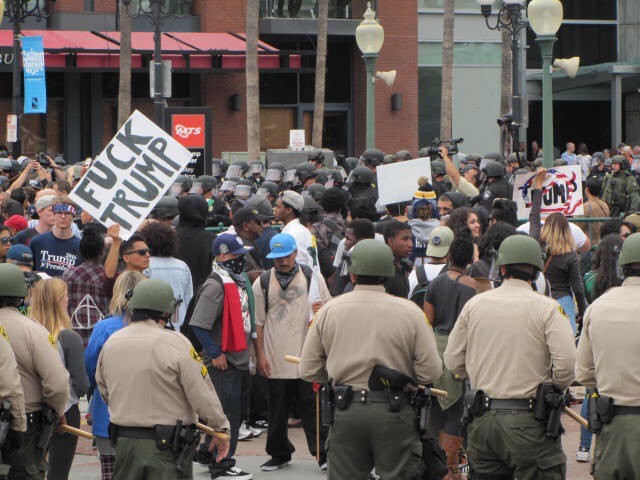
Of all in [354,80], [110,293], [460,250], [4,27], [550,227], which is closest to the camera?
[460,250]

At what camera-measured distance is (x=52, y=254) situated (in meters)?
10.9

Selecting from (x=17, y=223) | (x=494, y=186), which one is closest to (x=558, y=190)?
(x=494, y=186)

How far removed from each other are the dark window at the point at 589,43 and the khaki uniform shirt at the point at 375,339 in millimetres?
44856

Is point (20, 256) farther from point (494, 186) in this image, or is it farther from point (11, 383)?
point (494, 186)

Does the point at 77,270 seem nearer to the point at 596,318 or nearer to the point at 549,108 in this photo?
the point at 596,318

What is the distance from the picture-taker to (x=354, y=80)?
41.4 metres

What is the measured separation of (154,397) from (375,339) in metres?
1.29

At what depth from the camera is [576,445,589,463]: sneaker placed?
9609 millimetres

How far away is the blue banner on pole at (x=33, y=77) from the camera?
2434 cm

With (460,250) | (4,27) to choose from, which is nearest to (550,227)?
(460,250)

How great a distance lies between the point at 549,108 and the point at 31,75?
40.7ft

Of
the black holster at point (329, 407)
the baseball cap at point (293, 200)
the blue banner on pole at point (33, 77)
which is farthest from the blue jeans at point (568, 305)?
the blue banner on pole at point (33, 77)

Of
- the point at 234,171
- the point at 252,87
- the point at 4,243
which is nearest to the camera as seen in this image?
the point at 4,243

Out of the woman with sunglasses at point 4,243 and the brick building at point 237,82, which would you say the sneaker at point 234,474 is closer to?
the woman with sunglasses at point 4,243
